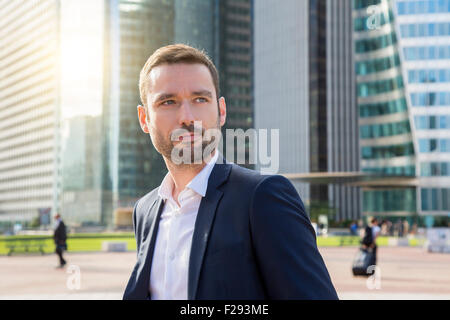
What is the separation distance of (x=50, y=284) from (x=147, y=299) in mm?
15533

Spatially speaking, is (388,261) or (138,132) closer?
(388,261)

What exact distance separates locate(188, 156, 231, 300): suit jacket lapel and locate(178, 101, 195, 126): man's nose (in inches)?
8.7

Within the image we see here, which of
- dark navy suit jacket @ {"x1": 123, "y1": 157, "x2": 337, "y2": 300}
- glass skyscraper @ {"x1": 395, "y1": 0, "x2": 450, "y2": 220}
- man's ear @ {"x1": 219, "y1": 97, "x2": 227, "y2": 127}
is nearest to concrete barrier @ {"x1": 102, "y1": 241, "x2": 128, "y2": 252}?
man's ear @ {"x1": 219, "y1": 97, "x2": 227, "y2": 127}

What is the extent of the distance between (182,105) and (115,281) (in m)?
16.3

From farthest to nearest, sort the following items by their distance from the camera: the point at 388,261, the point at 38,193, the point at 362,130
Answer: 1. the point at 38,193
2. the point at 362,130
3. the point at 388,261

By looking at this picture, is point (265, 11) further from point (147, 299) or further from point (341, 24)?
point (147, 299)

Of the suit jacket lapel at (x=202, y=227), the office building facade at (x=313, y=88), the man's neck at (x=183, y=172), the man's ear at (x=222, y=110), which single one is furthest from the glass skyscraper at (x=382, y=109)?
the suit jacket lapel at (x=202, y=227)

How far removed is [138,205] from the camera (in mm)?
2484

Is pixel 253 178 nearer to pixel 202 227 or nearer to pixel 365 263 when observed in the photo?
pixel 202 227

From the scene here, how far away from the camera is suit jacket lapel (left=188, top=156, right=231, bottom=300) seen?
1812 millimetres

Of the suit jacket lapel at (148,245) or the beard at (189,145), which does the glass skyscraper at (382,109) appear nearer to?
the suit jacket lapel at (148,245)

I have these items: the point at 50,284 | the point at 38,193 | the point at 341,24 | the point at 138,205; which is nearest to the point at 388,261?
the point at 50,284

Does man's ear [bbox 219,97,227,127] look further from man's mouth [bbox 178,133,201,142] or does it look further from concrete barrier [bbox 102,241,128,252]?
concrete barrier [bbox 102,241,128,252]
